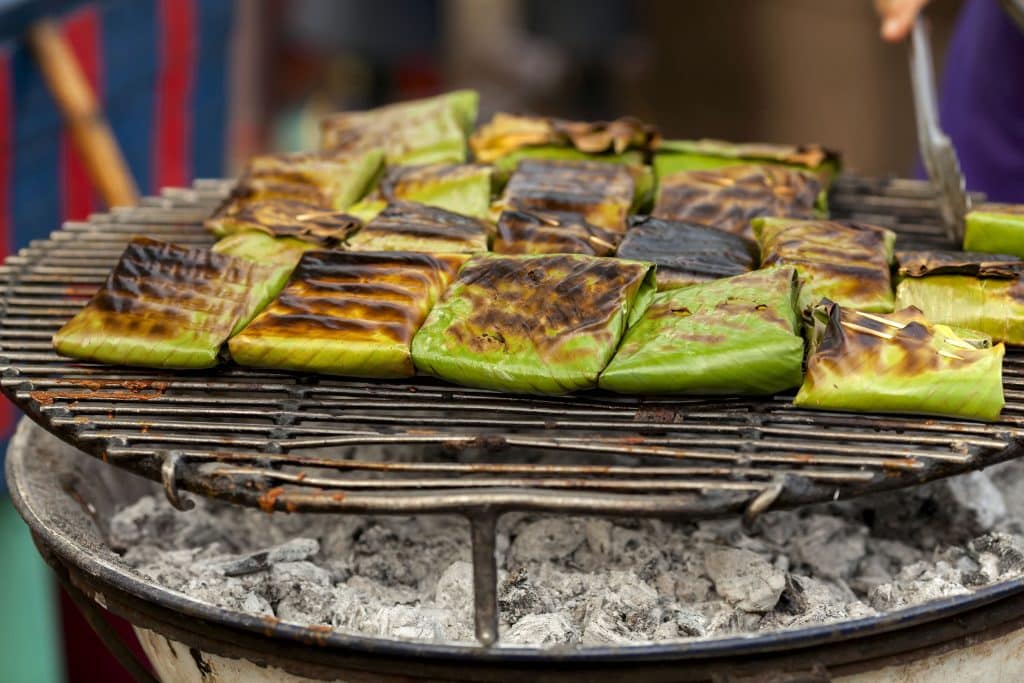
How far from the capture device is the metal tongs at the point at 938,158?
2887mm

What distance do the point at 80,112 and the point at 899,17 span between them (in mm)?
3216

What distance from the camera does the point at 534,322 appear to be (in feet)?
7.77

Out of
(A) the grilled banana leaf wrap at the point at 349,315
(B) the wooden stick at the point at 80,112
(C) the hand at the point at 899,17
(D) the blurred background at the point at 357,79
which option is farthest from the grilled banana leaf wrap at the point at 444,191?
(D) the blurred background at the point at 357,79

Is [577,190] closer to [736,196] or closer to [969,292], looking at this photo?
[736,196]

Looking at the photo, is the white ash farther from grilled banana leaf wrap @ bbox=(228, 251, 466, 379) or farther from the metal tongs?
the metal tongs

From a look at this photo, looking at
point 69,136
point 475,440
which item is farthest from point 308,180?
point 69,136

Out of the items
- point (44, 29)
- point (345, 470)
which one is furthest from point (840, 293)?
point (44, 29)

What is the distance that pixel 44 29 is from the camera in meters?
4.51

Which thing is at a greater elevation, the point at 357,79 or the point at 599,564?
the point at 599,564

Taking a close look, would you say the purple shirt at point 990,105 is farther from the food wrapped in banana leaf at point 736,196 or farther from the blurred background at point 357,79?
the blurred background at point 357,79

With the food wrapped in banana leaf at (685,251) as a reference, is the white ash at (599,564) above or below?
below

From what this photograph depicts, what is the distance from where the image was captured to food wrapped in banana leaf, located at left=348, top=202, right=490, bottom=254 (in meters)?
2.72

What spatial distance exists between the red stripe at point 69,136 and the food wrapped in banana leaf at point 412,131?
6.37ft

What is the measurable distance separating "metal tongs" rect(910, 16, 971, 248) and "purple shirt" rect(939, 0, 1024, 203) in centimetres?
64
